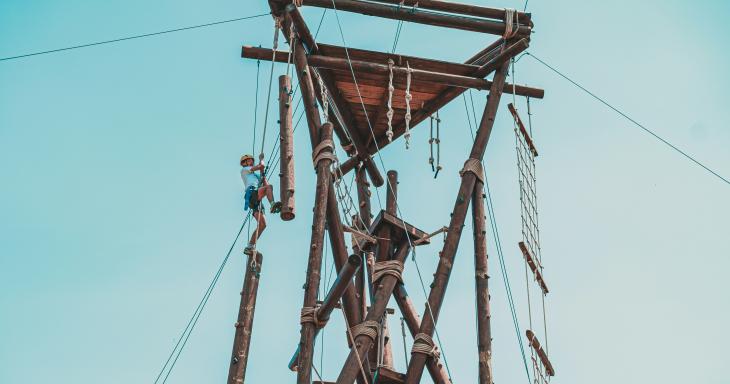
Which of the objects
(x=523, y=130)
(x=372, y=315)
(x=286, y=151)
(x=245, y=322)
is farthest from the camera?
(x=523, y=130)

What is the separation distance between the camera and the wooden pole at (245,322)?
7426 mm

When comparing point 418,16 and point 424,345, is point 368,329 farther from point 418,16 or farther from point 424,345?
point 418,16

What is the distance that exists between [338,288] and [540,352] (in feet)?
6.96

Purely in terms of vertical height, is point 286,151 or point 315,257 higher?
point 286,151

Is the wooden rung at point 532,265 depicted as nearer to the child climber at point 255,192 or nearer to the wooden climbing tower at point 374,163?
the wooden climbing tower at point 374,163

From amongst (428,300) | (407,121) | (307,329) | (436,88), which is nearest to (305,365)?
(307,329)

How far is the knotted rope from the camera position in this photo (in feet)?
30.7

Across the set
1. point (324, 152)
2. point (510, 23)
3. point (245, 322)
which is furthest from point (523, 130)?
point (245, 322)

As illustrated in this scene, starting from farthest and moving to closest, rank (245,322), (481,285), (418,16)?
(418,16) < (481,285) < (245,322)

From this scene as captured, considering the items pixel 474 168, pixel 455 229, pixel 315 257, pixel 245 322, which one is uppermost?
pixel 474 168

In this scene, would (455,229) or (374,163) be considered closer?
(455,229)

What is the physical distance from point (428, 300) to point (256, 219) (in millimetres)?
1529

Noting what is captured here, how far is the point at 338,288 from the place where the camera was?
7652 mm

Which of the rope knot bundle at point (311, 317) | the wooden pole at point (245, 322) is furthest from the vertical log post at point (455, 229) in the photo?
the wooden pole at point (245, 322)
